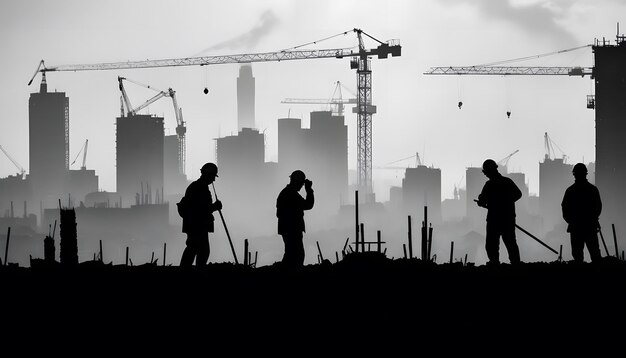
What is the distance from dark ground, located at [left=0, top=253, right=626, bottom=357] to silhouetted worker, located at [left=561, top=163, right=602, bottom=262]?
59 centimetres

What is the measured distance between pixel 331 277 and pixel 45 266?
5.75 m

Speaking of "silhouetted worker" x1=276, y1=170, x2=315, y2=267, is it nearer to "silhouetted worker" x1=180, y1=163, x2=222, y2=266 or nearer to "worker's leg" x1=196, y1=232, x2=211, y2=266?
"silhouetted worker" x1=180, y1=163, x2=222, y2=266

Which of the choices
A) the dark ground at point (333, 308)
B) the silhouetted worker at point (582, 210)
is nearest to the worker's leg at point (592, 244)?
the silhouetted worker at point (582, 210)

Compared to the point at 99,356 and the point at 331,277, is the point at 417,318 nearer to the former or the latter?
the point at 331,277

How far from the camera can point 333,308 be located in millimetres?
16812

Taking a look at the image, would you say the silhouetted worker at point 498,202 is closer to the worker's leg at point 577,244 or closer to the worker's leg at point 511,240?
the worker's leg at point 511,240

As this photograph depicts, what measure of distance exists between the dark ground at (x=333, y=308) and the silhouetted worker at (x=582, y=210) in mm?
586

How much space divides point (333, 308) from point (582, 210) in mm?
5872

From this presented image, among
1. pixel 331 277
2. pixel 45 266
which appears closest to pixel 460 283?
pixel 331 277

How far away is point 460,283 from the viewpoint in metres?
18.3

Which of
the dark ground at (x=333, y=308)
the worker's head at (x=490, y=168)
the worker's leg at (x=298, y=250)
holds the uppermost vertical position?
the worker's head at (x=490, y=168)

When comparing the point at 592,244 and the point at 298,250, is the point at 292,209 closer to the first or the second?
the point at 298,250

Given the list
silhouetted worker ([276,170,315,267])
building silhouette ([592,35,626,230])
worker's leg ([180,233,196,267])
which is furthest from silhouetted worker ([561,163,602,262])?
building silhouette ([592,35,626,230])

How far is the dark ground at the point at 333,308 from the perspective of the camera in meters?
15.3
